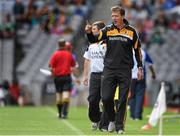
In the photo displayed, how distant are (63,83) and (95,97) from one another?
5.84m

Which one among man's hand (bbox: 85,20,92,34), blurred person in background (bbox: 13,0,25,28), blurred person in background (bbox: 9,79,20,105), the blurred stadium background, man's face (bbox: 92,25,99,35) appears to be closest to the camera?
man's hand (bbox: 85,20,92,34)

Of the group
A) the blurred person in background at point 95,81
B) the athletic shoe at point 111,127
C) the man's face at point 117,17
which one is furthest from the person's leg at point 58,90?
the man's face at point 117,17

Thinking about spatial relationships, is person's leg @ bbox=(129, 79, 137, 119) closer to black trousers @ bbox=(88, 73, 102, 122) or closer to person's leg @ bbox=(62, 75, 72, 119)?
person's leg @ bbox=(62, 75, 72, 119)

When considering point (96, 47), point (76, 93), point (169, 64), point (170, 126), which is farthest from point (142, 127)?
point (169, 64)

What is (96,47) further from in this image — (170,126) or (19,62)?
(19,62)

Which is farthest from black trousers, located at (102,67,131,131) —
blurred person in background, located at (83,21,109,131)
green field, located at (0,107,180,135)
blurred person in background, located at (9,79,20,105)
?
blurred person in background, located at (9,79,20,105)

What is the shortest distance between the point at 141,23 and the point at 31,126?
17.7 meters

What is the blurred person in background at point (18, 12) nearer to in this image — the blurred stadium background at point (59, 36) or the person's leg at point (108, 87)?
the blurred stadium background at point (59, 36)

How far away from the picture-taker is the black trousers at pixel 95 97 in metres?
20.0

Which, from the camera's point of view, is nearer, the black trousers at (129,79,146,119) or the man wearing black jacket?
the man wearing black jacket

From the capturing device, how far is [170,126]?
22.7 meters

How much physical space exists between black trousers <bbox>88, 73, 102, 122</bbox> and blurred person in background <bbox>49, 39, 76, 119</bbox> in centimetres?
536

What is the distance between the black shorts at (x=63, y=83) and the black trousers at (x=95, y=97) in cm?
552

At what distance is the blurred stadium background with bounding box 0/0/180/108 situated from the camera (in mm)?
37281
